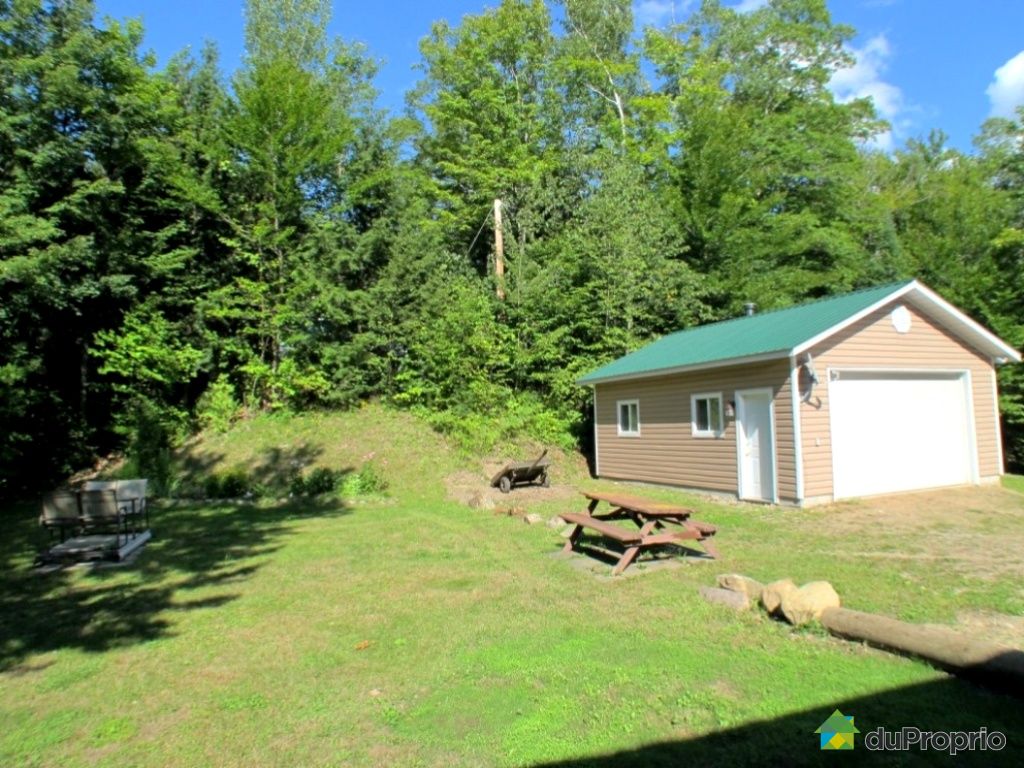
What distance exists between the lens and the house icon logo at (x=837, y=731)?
3250mm

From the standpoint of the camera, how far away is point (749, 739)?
3.34 meters

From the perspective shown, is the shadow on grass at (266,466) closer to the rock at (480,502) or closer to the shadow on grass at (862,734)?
the rock at (480,502)

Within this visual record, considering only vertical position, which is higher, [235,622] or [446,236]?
[446,236]

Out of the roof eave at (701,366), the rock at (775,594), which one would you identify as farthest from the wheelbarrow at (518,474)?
the rock at (775,594)

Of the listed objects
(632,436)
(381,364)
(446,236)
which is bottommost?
(632,436)

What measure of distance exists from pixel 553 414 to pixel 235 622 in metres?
14.2

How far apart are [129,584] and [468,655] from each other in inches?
186

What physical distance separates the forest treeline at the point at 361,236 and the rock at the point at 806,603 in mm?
13327

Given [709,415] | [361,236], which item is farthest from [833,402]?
[361,236]

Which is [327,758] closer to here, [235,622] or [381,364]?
[235,622]

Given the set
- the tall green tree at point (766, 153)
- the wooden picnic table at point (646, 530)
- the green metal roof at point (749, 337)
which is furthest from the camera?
the tall green tree at point (766, 153)

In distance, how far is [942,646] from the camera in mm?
4082

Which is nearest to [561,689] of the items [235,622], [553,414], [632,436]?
[235,622]

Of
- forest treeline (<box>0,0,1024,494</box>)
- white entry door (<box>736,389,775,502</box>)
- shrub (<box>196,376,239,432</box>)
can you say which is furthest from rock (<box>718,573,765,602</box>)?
shrub (<box>196,376,239,432</box>)
